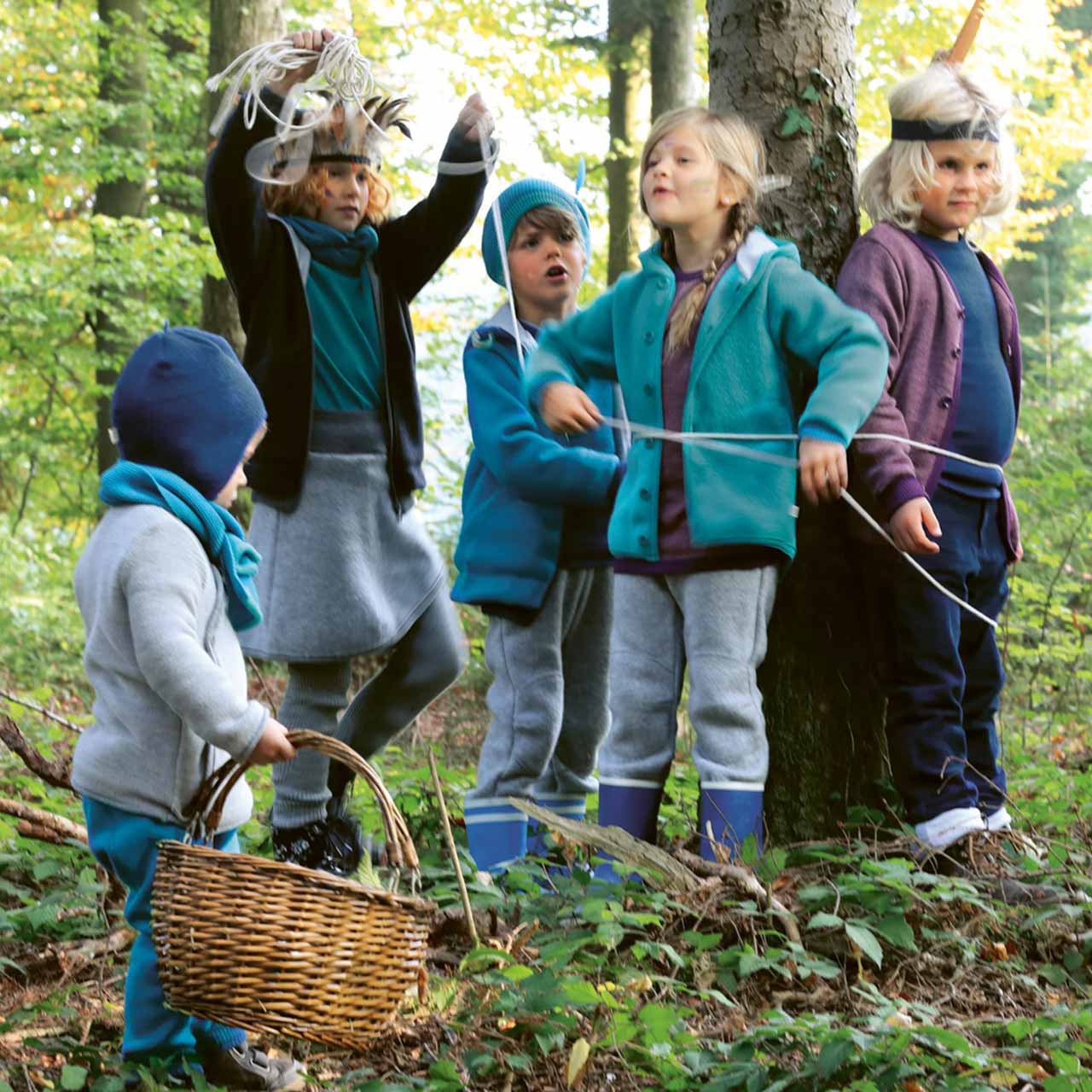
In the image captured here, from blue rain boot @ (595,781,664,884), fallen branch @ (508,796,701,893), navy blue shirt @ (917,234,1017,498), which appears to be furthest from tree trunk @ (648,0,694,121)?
fallen branch @ (508,796,701,893)

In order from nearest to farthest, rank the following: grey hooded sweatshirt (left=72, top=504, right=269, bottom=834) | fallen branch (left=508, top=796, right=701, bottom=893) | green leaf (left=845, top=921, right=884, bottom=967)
→ grey hooded sweatshirt (left=72, top=504, right=269, bottom=834), green leaf (left=845, top=921, right=884, bottom=967), fallen branch (left=508, top=796, right=701, bottom=893)

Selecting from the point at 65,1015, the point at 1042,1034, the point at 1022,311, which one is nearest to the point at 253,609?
the point at 65,1015

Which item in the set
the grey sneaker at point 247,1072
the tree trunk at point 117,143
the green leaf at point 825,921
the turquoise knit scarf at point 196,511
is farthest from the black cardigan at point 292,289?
the tree trunk at point 117,143

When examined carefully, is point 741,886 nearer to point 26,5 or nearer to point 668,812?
point 668,812

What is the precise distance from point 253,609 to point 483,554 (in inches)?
47.2

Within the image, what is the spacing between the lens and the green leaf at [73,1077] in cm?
263

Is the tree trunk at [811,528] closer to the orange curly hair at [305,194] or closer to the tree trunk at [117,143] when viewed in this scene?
the orange curly hair at [305,194]

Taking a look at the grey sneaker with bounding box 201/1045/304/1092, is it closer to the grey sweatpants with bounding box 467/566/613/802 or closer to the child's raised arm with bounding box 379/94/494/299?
the grey sweatpants with bounding box 467/566/613/802

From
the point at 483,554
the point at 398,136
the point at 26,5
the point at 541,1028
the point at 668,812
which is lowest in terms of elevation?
the point at 668,812

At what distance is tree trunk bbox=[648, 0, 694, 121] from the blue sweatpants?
8955 mm

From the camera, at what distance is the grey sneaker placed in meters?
2.74

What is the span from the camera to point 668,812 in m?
4.55

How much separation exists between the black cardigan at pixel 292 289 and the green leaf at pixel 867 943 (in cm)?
187

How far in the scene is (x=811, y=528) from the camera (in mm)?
3830
